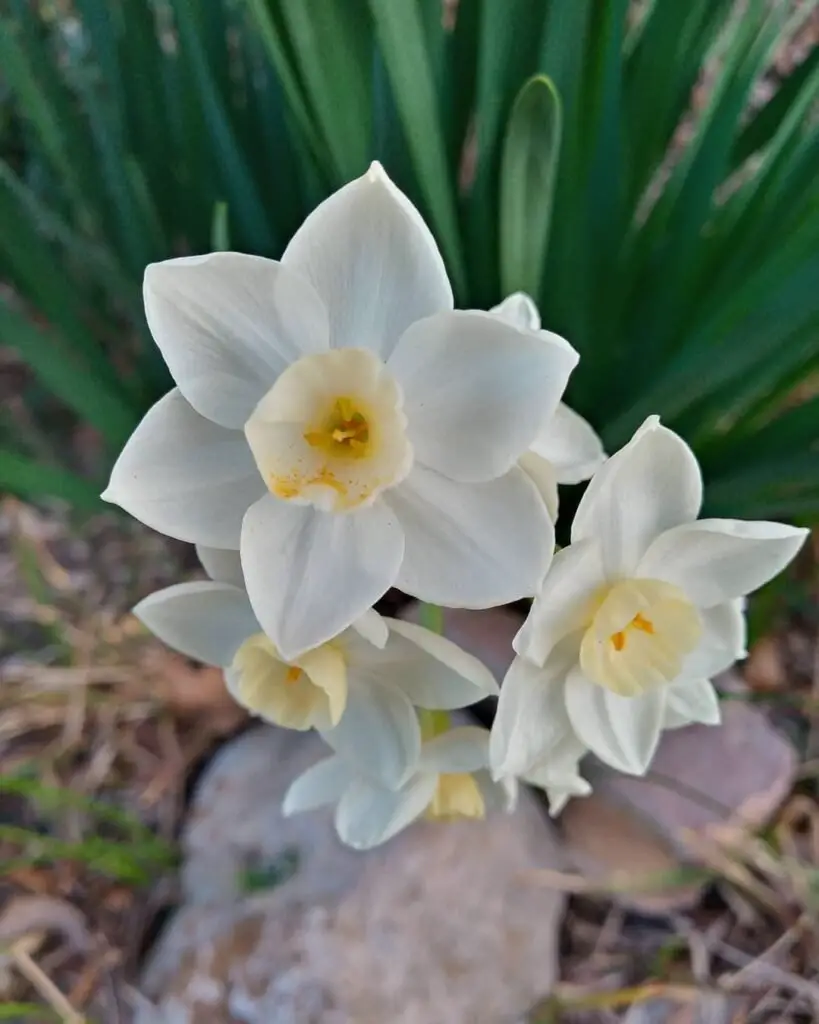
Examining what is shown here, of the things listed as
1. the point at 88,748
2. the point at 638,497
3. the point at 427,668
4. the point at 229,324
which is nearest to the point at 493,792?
the point at 427,668

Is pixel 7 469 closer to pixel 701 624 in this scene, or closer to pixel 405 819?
pixel 405 819

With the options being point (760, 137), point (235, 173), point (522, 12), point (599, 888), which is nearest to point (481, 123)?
point (522, 12)

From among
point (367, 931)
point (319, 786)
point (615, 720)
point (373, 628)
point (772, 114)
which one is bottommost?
point (367, 931)

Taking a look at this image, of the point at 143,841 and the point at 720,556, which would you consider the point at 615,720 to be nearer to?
the point at 720,556

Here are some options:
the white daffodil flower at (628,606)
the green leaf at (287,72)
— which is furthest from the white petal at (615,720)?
the green leaf at (287,72)

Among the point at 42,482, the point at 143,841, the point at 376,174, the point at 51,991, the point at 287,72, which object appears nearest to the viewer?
the point at 376,174

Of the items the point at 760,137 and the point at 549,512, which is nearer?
the point at 549,512
